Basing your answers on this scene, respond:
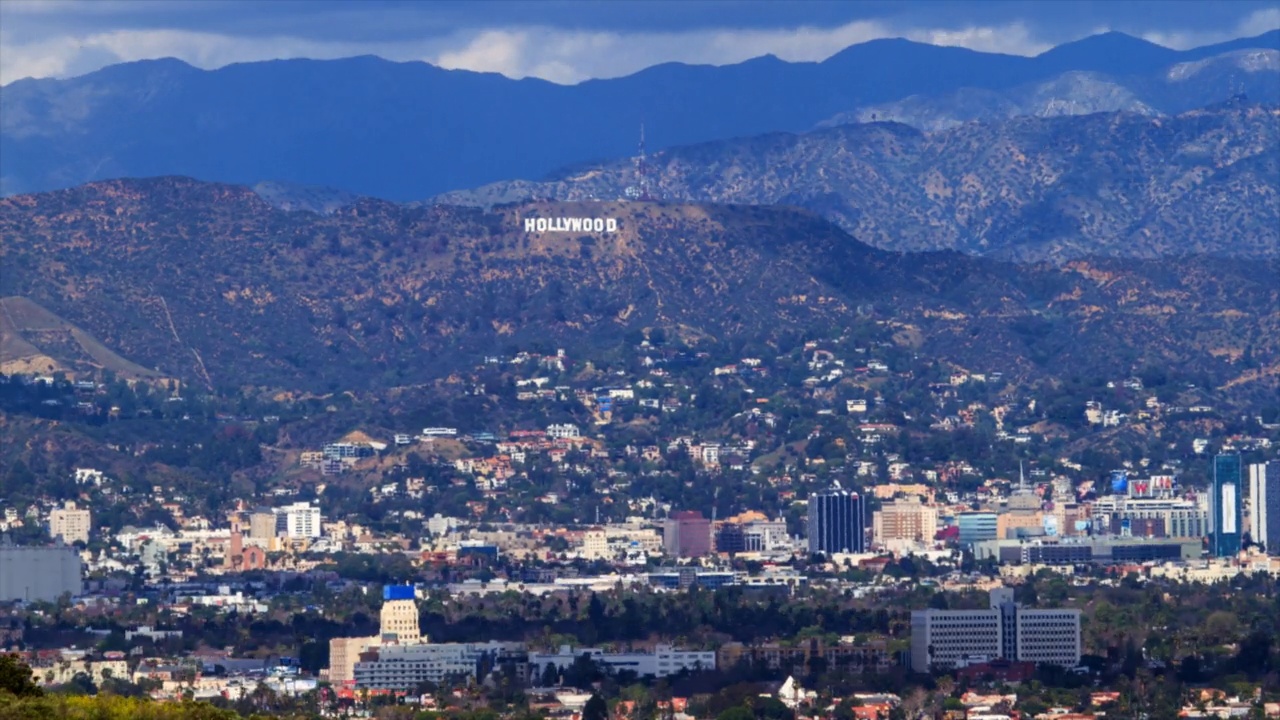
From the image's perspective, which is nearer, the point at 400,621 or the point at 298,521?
the point at 400,621

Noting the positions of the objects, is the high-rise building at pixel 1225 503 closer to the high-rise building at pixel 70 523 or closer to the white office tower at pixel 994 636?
the high-rise building at pixel 70 523

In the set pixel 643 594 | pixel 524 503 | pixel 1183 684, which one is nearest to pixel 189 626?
pixel 643 594

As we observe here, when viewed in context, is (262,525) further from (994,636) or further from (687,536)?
(994,636)

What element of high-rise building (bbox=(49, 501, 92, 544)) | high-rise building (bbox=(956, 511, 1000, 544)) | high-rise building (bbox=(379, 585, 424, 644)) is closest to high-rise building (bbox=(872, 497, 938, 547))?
high-rise building (bbox=(956, 511, 1000, 544))

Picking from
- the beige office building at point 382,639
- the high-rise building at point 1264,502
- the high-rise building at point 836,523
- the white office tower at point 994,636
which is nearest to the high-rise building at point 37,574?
the beige office building at point 382,639

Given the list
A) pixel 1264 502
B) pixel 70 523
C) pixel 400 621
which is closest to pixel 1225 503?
pixel 1264 502

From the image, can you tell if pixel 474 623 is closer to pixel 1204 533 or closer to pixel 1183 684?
pixel 1183 684
